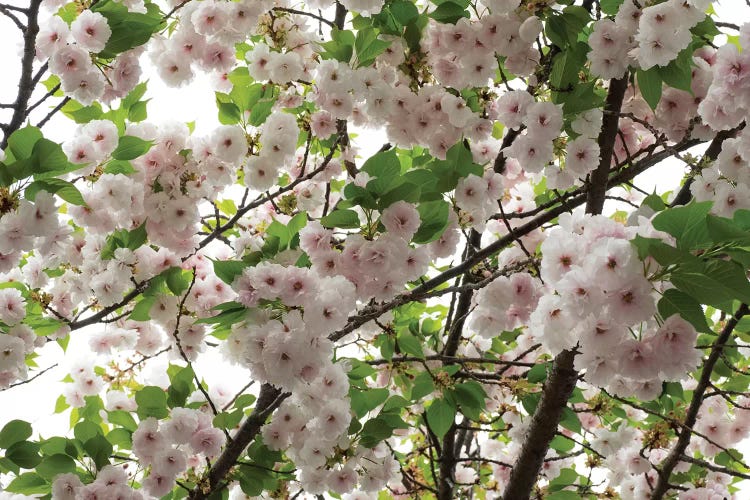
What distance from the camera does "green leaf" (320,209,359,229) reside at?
6.25 ft

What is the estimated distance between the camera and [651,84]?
2221 mm

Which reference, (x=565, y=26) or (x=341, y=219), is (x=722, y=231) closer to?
(x=341, y=219)

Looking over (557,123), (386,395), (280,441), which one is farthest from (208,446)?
(557,123)

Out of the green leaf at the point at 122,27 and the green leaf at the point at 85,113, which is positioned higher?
the green leaf at the point at 122,27

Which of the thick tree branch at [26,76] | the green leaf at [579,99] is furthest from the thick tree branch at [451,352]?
the thick tree branch at [26,76]

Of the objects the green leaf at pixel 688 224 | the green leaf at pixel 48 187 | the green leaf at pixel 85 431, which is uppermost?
the green leaf at pixel 688 224

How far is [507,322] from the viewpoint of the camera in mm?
2947

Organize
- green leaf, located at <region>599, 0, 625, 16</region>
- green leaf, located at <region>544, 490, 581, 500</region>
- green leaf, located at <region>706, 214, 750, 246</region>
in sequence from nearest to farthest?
green leaf, located at <region>706, 214, 750, 246</region> < green leaf, located at <region>599, 0, 625, 16</region> < green leaf, located at <region>544, 490, 581, 500</region>

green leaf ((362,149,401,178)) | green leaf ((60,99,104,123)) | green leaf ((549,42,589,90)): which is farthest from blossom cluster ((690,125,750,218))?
green leaf ((60,99,104,123))

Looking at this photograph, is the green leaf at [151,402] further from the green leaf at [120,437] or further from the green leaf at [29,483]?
the green leaf at [29,483]

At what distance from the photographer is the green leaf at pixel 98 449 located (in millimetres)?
2518

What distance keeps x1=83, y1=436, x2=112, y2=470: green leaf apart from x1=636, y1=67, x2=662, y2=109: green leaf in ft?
7.48

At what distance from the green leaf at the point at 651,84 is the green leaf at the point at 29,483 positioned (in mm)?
2591

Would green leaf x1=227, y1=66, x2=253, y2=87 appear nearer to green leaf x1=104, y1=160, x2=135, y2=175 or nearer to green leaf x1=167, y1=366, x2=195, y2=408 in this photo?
green leaf x1=104, y1=160, x2=135, y2=175
